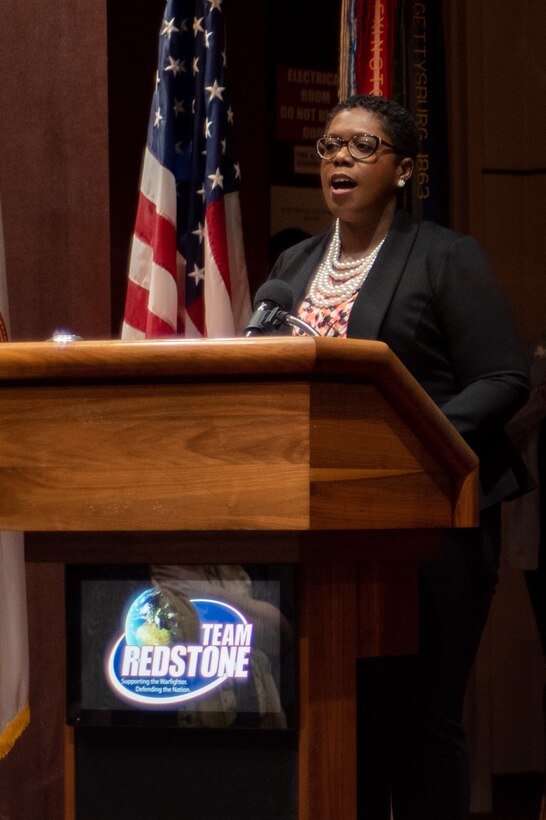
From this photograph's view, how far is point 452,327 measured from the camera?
82.6 inches

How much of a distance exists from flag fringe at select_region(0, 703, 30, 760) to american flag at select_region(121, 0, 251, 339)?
3.23 ft

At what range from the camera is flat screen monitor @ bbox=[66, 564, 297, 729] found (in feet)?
5.12

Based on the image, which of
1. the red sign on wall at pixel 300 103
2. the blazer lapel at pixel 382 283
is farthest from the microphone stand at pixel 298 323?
the red sign on wall at pixel 300 103

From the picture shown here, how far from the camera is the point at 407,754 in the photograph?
2.04 meters

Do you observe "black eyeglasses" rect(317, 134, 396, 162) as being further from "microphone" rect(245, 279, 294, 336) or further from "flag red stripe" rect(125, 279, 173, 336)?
"flag red stripe" rect(125, 279, 173, 336)

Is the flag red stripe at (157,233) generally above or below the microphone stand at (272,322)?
above

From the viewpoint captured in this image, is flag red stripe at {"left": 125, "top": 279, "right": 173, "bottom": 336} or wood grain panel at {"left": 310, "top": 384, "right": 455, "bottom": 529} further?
flag red stripe at {"left": 125, "top": 279, "right": 173, "bottom": 336}

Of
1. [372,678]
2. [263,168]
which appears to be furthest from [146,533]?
[263,168]

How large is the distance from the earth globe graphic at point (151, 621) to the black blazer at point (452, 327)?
2.19 feet

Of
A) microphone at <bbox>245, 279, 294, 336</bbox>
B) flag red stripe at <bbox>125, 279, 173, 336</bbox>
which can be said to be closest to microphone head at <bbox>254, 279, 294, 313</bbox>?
microphone at <bbox>245, 279, 294, 336</bbox>

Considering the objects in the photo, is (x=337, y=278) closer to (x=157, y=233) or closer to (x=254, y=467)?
(x=254, y=467)

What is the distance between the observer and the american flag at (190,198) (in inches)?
125

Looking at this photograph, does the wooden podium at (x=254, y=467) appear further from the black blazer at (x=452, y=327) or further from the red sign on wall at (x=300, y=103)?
the red sign on wall at (x=300, y=103)

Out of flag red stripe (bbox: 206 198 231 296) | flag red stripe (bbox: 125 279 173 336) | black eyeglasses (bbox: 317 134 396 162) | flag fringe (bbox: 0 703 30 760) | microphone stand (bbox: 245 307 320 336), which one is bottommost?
flag fringe (bbox: 0 703 30 760)
